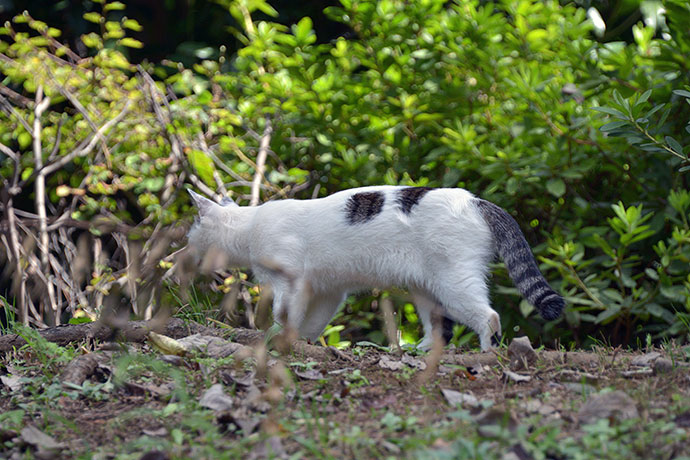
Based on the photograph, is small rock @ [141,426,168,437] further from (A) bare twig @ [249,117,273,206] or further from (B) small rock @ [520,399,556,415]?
(A) bare twig @ [249,117,273,206]

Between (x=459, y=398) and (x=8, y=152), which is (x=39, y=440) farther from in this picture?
(x=8, y=152)

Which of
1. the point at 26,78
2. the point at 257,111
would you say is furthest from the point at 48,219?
the point at 257,111

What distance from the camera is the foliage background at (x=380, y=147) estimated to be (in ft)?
15.4

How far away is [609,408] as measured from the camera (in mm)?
2305

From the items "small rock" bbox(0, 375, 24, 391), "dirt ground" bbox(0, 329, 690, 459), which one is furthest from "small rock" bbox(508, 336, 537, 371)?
"small rock" bbox(0, 375, 24, 391)

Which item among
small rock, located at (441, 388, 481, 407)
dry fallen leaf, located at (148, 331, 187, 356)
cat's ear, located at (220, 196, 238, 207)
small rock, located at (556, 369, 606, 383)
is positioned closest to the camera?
small rock, located at (441, 388, 481, 407)

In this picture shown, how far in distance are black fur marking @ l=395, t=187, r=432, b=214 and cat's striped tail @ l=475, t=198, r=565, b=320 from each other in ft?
1.05

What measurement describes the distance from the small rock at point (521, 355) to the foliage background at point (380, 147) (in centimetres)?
138

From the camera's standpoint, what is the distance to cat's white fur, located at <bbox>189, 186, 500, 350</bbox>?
160 inches

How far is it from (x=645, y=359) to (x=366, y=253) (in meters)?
1.67

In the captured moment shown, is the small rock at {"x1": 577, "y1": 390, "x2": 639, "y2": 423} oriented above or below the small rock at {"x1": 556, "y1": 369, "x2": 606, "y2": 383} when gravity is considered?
above

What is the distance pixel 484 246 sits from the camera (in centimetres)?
409

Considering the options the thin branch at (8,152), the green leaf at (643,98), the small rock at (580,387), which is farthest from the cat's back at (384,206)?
the thin branch at (8,152)

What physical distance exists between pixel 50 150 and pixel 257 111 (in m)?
1.80
